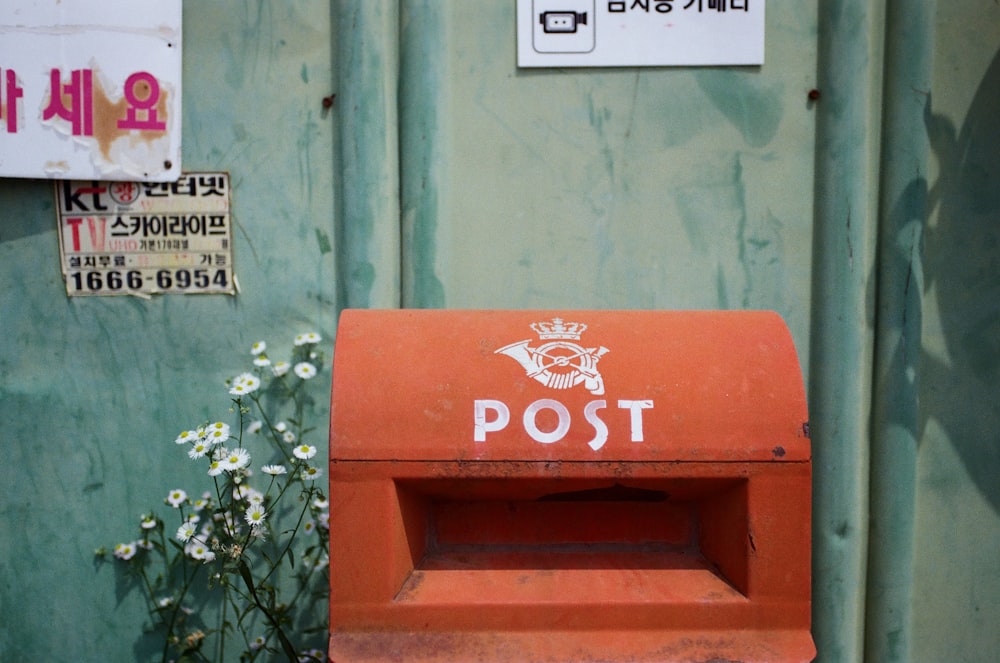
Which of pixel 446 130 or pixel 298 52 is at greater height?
pixel 298 52

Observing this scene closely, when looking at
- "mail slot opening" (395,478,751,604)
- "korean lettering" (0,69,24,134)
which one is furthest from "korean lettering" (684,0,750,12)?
"korean lettering" (0,69,24,134)

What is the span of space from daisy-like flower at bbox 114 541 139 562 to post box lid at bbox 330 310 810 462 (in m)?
1.22

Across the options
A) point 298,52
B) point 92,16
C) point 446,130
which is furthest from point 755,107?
point 92,16

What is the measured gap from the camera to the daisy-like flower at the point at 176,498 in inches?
84.8

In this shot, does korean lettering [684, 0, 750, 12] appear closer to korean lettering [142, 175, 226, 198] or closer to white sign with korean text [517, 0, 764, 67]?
white sign with korean text [517, 0, 764, 67]

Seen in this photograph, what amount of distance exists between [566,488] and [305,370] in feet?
3.36

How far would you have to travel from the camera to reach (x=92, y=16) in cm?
211

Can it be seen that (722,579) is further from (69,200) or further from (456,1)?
(69,200)

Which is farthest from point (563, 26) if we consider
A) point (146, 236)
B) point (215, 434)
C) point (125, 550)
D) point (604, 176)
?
point (125, 550)

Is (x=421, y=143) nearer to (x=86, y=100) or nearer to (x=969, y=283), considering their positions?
(x=86, y=100)

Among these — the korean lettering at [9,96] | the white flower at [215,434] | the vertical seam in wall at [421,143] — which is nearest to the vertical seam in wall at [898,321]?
the vertical seam in wall at [421,143]

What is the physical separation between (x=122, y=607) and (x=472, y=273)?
143 centimetres

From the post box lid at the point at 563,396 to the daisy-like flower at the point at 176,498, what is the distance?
100 centimetres

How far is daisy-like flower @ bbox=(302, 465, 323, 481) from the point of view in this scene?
198cm
